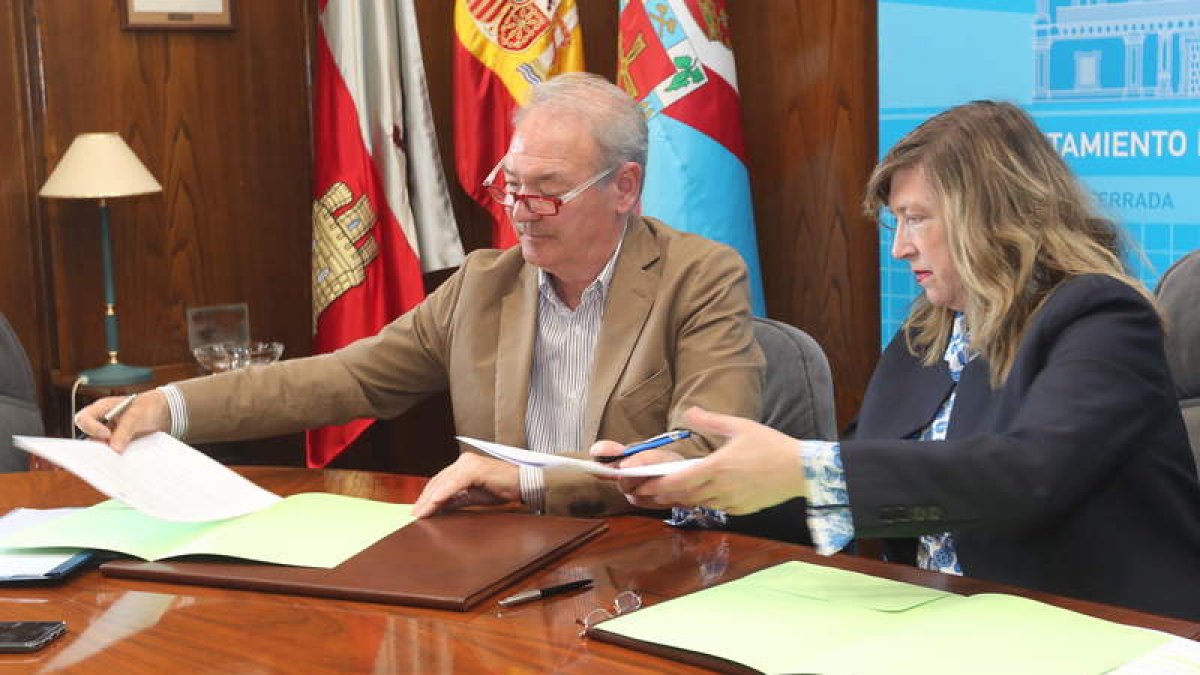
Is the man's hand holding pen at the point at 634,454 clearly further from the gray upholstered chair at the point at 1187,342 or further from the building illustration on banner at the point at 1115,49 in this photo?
the building illustration on banner at the point at 1115,49

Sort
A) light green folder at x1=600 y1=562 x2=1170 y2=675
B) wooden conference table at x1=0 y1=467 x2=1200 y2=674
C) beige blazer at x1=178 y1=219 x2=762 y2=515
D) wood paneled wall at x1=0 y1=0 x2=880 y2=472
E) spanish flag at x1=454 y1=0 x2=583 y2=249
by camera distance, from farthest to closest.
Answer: spanish flag at x1=454 y1=0 x2=583 y2=249 < wood paneled wall at x1=0 y1=0 x2=880 y2=472 < beige blazer at x1=178 y1=219 x2=762 y2=515 < wooden conference table at x1=0 y1=467 x2=1200 y2=674 < light green folder at x1=600 y1=562 x2=1170 y2=675

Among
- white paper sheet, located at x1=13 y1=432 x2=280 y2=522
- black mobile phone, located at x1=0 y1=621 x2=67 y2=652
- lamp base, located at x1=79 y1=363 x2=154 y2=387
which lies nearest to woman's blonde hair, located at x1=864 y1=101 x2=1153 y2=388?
white paper sheet, located at x1=13 y1=432 x2=280 y2=522

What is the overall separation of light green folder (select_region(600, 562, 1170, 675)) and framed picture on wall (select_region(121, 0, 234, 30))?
9.26 feet

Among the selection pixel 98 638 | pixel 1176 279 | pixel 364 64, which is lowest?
pixel 98 638

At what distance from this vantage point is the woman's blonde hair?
6.08 feet

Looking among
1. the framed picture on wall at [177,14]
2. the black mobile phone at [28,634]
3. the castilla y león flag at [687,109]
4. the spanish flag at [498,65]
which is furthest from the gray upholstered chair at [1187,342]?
the framed picture on wall at [177,14]

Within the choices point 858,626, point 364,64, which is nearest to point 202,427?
point 858,626

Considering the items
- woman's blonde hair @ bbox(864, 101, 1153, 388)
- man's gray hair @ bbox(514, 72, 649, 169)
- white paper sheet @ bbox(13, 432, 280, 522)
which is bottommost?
white paper sheet @ bbox(13, 432, 280, 522)

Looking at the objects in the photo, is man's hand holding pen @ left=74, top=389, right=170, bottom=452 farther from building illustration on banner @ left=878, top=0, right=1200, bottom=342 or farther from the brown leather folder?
building illustration on banner @ left=878, top=0, right=1200, bottom=342

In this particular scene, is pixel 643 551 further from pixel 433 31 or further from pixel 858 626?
pixel 433 31

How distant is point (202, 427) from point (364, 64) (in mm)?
1854

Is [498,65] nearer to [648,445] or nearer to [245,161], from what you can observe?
[245,161]

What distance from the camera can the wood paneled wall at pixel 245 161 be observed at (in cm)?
374

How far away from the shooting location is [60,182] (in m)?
3.55
